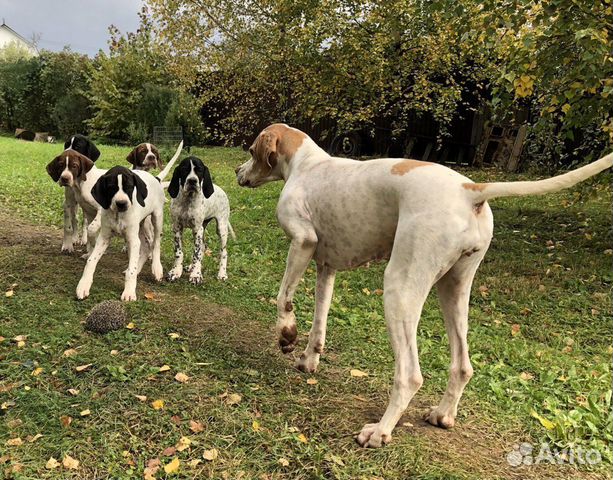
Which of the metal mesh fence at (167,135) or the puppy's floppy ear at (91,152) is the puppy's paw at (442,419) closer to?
the puppy's floppy ear at (91,152)

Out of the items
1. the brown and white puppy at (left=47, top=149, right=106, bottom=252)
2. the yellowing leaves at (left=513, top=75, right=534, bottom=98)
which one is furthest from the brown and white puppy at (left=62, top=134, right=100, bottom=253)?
the yellowing leaves at (left=513, top=75, right=534, bottom=98)

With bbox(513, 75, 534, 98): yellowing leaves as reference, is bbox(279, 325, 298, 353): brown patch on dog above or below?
below

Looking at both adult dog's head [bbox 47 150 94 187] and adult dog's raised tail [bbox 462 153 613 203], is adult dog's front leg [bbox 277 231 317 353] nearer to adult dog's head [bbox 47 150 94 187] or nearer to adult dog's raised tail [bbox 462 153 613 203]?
adult dog's raised tail [bbox 462 153 613 203]

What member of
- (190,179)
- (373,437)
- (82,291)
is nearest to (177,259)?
(190,179)

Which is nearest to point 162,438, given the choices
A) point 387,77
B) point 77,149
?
point 77,149

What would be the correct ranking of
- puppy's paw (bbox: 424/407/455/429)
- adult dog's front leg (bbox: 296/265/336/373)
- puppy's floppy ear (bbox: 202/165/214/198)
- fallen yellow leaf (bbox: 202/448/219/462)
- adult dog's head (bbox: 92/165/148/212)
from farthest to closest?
puppy's floppy ear (bbox: 202/165/214/198), adult dog's head (bbox: 92/165/148/212), adult dog's front leg (bbox: 296/265/336/373), puppy's paw (bbox: 424/407/455/429), fallen yellow leaf (bbox: 202/448/219/462)

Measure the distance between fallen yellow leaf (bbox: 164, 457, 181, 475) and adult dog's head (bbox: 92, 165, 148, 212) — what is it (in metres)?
2.85

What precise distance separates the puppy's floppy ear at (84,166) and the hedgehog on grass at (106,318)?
223 cm

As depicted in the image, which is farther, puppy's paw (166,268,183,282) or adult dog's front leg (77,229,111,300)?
puppy's paw (166,268,183,282)

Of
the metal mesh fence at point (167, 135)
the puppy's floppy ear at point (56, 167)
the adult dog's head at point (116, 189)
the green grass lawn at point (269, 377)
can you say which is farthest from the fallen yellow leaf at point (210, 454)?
the metal mesh fence at point (167, 135)

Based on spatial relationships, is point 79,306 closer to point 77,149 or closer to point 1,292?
point 1,292

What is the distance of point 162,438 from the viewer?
303 cm

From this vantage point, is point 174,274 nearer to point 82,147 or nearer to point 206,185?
point 206,185

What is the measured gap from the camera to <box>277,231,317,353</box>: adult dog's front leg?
11.5 ft
